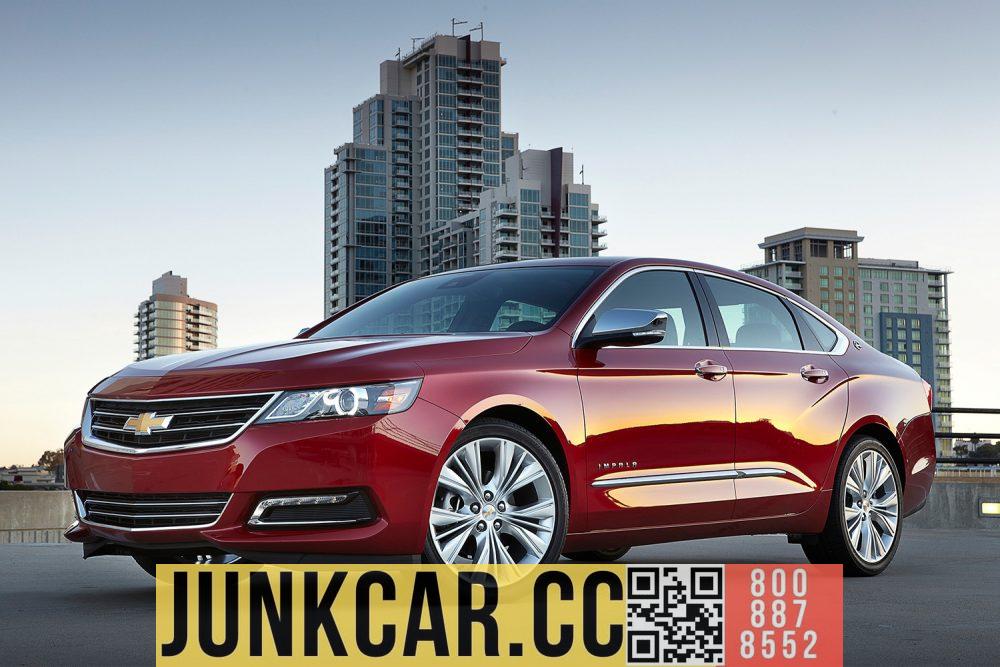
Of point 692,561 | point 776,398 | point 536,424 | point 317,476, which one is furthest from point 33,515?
point 317,476

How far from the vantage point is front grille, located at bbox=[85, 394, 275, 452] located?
5.00 metres

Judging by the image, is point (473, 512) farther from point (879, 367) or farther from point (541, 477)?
point (879, 367)

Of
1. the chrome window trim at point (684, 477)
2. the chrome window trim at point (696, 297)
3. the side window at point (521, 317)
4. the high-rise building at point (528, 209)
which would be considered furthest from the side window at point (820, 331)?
the high-rise building at point (528, 209)

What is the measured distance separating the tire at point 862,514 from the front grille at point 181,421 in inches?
144

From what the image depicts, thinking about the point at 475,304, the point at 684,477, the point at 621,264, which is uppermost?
the point at 621,264

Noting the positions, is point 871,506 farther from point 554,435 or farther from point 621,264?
point 554,435

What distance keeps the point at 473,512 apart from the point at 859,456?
308 centimetres

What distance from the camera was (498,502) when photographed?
5.39 m

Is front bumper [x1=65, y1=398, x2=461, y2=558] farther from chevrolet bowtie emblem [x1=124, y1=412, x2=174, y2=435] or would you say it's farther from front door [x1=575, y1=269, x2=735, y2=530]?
front door [x1=575, y1=269, x2=735, y2=530]

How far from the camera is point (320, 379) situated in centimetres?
502

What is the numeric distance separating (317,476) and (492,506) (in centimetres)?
79

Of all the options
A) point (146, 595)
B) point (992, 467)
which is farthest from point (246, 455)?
point (992, 467)

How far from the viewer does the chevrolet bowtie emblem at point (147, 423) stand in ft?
16.9

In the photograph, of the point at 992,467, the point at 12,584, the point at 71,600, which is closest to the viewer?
the point at 71,600
